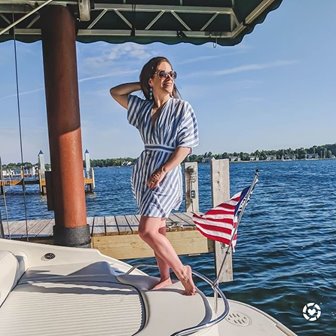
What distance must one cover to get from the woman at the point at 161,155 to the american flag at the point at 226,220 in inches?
10.2

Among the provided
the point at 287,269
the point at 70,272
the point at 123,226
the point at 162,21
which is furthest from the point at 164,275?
the point at 287,269

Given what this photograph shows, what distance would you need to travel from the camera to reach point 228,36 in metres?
5.14

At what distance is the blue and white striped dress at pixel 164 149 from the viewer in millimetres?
2467

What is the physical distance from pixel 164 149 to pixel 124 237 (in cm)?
298

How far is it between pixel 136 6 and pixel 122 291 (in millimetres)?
3329

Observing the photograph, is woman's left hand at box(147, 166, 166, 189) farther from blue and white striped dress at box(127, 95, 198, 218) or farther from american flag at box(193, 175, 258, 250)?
american flag at box(193, 175, 258, 250)

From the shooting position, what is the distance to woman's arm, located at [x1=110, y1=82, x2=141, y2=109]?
2.72m

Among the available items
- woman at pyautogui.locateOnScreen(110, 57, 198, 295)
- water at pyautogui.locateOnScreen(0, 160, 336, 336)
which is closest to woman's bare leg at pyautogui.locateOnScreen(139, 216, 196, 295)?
woman at pyautogui.locateOnScreen(110, 57, 198, 295)

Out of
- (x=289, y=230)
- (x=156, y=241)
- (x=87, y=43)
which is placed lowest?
(x=289, y=230)

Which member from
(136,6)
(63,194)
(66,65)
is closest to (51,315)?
(63,194)

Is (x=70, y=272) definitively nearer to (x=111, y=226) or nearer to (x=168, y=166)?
(x=168, y=166)

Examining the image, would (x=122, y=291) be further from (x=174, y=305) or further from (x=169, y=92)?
(x=169, y=92)

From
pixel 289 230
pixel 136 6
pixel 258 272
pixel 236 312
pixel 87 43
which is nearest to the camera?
pixel 236 312

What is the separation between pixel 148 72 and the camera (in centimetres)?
257
